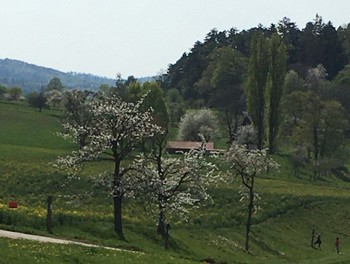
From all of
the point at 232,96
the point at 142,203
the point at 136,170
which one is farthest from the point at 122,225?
the point at 232,96

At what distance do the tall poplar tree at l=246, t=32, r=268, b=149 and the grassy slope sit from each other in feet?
76.9

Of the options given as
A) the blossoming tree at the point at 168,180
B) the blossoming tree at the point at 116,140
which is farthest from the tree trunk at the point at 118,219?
the blossoming tree at the point at 168,180

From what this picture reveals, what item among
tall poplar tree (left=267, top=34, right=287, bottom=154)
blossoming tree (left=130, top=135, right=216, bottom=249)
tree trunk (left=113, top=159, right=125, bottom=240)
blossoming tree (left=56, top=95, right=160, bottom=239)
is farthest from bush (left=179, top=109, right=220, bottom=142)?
tree trunk (left=113, top=159, right=125, bottom=240)

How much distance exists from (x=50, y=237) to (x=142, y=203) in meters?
17.7

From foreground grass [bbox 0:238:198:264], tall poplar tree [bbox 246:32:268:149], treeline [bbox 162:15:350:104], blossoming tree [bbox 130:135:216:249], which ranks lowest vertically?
foreground grass [bbox 0:238:198:264]

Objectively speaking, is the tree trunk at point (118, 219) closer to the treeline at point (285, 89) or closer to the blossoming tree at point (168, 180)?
the blossoming tree at point (168, 180)

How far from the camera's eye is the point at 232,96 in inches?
5256

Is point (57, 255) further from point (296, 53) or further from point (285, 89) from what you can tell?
point (296, 53)

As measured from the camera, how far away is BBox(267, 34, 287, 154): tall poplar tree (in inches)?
3583

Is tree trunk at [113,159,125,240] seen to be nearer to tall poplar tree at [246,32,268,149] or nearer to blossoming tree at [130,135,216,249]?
blossoming tree at [130,135,216,249]

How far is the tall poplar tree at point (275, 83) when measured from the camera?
9100 cm

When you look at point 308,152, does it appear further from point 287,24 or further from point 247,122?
point 287,24

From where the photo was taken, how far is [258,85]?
91.8 meters

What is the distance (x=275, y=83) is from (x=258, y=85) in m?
2.43
